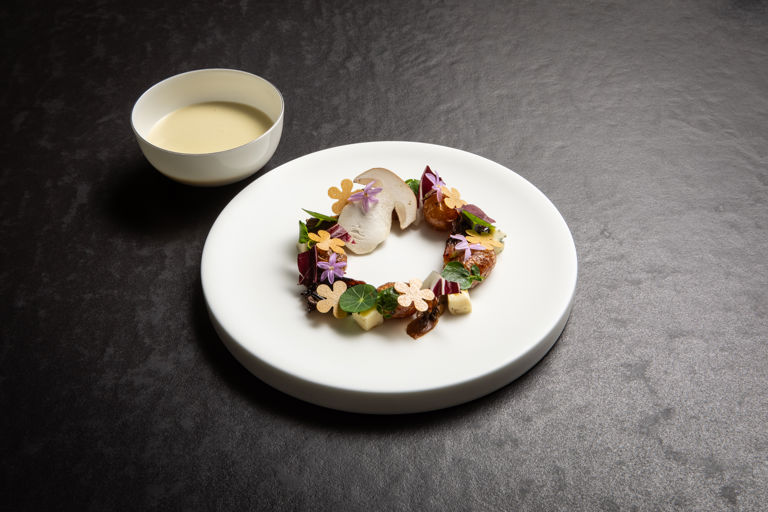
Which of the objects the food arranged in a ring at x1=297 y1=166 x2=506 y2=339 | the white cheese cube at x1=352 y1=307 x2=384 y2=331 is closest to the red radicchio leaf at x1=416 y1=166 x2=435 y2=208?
the food arranged in a ring at x1=297 y1=166 x2=506 y2=339

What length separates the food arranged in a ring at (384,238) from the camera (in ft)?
4.03

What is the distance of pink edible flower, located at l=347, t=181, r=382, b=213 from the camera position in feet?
4.58

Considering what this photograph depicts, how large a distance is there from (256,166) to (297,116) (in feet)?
1.34

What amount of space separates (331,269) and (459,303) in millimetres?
256

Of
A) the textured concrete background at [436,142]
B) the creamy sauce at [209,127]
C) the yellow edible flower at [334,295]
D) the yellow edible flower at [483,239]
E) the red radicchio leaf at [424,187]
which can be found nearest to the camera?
the textured concrete background at [436,142]

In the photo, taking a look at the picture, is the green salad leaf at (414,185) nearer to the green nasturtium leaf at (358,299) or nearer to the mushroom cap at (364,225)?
the mushroom cap at (364,225)

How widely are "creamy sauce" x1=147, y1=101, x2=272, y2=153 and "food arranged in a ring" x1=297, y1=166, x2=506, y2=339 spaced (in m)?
0.33

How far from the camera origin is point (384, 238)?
4.69ft

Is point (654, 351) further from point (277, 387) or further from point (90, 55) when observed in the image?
point (90, 55)

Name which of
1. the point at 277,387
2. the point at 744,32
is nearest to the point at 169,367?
the point at 277,387

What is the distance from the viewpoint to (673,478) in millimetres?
1127

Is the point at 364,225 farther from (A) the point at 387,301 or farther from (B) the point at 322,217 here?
(A) the point at 387,301

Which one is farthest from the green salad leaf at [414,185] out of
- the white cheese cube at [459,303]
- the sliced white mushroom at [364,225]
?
the white cheese cube at [459,303]

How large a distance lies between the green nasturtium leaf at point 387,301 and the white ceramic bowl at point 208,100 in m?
0.52
